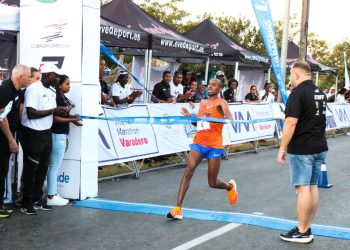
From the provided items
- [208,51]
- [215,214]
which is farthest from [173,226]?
[208,51]

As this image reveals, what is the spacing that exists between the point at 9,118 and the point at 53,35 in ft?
5.39

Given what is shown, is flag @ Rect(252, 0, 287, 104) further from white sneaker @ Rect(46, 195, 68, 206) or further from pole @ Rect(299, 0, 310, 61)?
pole @ Rect(299, 0, 310, 61)

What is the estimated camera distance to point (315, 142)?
5.63 metres

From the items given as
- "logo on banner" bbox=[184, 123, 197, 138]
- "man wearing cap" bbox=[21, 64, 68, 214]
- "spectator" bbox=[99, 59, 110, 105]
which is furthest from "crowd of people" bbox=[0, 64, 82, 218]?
"logo on banner" bbox=[184, 123, 197, 138]

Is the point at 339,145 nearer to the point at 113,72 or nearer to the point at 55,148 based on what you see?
the point at 55,148

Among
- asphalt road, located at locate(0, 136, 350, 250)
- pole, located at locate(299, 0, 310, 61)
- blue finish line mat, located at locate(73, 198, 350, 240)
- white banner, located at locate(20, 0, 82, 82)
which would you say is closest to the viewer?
asphalt road, located at locate(0, 136, 350, 250)

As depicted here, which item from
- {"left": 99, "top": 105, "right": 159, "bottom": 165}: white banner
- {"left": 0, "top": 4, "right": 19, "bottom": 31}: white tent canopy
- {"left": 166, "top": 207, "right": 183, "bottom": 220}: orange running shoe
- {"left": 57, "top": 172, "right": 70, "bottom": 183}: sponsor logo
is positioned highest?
{"left": 0, "top": 4, "right": 19, "bottom": 31}: white tent canopy

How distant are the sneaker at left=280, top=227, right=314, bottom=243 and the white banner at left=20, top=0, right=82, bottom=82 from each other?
147 inches

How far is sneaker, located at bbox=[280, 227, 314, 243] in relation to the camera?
5520 mm

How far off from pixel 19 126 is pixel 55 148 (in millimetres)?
618

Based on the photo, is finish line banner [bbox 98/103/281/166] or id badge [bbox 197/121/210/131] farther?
finish line banner [bbox 98/103/281/166]

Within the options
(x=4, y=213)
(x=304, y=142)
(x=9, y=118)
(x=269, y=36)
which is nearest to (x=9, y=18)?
(x=9, y=118)

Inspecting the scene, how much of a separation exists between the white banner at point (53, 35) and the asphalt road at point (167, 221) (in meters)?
2.17

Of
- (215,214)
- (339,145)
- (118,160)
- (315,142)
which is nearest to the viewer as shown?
(315,142)
